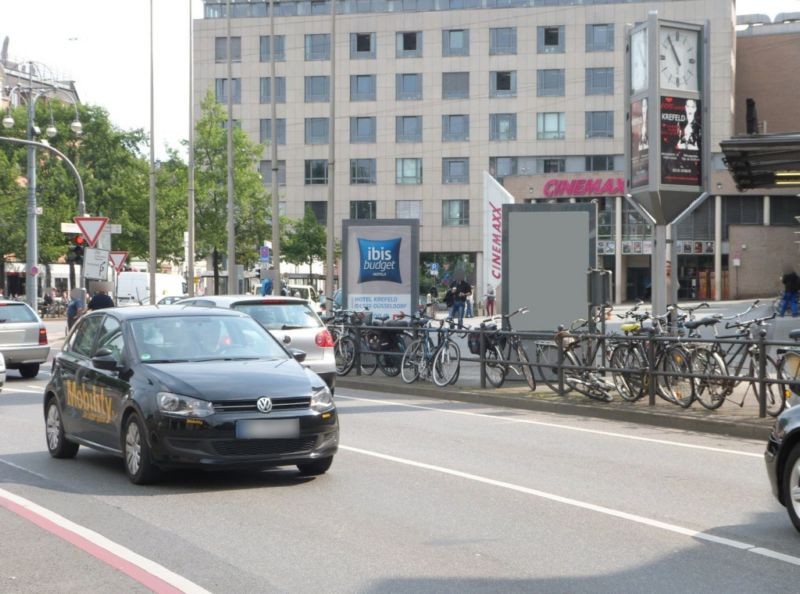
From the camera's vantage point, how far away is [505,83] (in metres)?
71.6

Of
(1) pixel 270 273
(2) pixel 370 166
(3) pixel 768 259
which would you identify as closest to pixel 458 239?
(2) pixel 370 166

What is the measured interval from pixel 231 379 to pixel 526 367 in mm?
9179

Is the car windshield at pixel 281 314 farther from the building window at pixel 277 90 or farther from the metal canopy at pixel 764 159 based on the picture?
the building window at pixel 277 90

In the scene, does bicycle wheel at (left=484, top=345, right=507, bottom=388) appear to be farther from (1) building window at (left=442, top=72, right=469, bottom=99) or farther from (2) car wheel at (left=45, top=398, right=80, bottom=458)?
(1) building window at (left=442, top=72, right=469, bottom=99)

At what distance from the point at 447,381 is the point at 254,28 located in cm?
5836

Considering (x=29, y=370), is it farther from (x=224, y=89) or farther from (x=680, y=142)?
(x=224, y=89)

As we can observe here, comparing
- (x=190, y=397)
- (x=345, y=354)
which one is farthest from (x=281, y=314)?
(x=190, y=397)

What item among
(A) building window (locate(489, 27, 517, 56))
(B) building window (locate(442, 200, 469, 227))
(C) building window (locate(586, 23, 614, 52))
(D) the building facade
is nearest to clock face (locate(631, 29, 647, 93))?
(D) the building facade

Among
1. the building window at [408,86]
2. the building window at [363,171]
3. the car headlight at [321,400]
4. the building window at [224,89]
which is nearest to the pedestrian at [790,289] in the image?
the car headlight at [321,400]

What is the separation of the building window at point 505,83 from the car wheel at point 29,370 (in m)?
51.7

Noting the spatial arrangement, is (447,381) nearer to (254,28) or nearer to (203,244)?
(203,244)

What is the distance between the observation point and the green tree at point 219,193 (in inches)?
2243

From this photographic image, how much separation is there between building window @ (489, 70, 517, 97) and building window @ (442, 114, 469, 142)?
2.48 meters

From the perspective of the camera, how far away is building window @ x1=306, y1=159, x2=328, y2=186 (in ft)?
245
